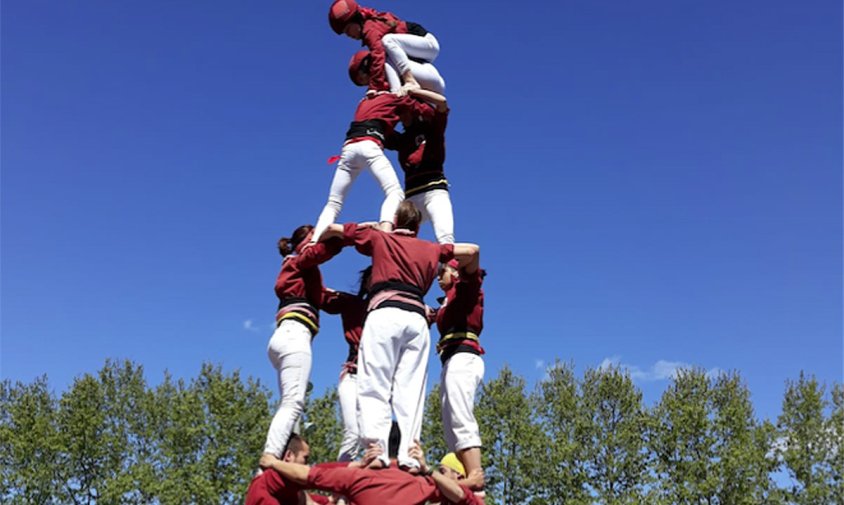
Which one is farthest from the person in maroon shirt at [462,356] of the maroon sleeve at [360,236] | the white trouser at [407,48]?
the white trouser at [407,48]

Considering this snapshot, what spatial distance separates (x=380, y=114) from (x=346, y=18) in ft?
4.80

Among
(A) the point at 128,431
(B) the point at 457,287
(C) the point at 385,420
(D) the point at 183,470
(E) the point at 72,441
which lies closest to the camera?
(C) the point at 385,420

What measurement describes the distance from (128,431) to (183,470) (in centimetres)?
572

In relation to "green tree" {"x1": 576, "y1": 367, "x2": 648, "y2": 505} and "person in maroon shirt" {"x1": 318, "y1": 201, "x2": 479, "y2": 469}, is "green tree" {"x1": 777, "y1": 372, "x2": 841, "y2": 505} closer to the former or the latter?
"green tree" {"x1": 576, "y1": 367, "x2": 648, "y2": 505}

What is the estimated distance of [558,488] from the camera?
95.5ft

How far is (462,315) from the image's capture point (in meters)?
8.27

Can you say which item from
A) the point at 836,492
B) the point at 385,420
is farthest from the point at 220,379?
the point at 385,420

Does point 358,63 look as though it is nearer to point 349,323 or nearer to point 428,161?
point 428,161

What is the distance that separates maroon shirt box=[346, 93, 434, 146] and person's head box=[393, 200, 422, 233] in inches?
64.8

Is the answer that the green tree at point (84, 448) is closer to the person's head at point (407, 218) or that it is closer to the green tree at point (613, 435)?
the green tree at point (613, 435)

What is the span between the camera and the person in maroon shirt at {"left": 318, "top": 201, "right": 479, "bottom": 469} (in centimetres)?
669

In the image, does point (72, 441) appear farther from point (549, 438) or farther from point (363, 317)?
point (363, 317)

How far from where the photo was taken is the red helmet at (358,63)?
31.2ft

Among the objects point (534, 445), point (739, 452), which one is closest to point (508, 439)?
point (534, 445)
